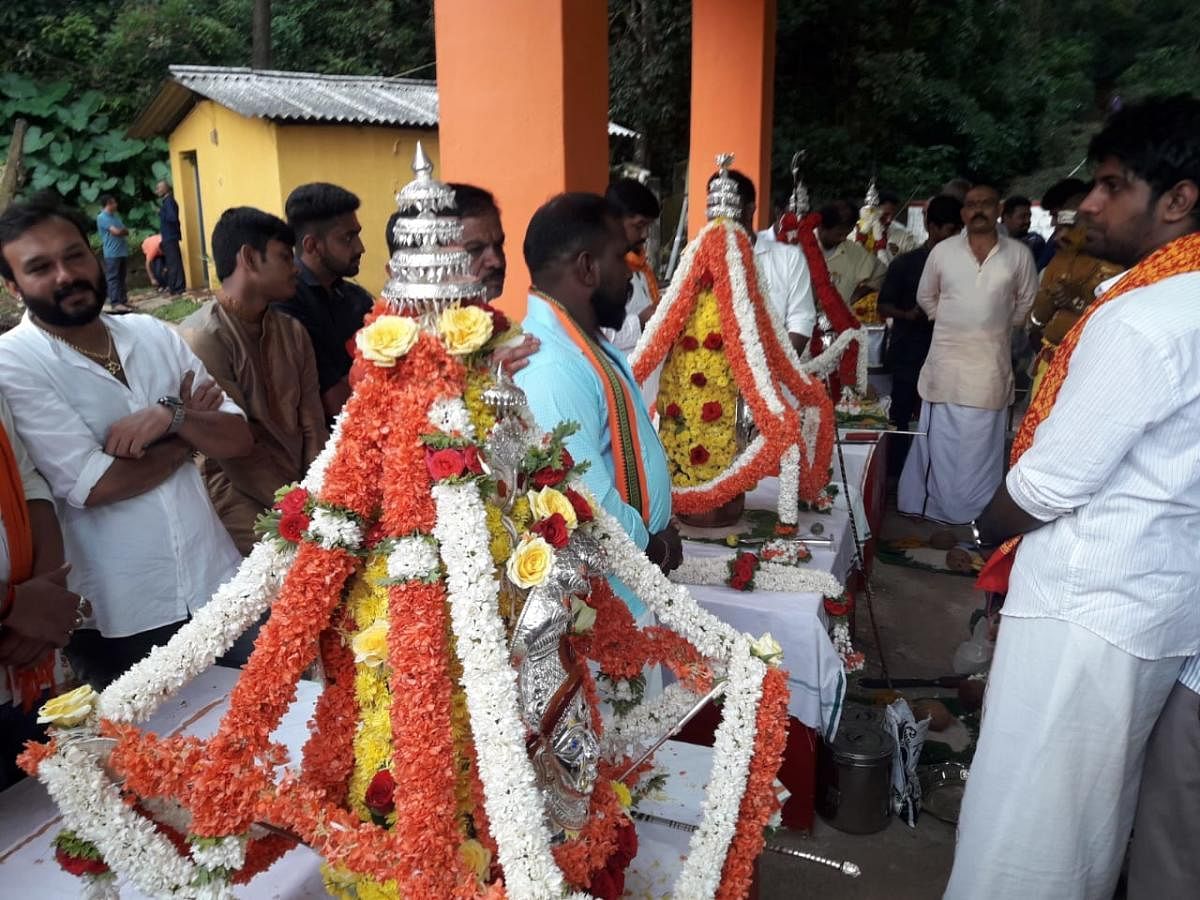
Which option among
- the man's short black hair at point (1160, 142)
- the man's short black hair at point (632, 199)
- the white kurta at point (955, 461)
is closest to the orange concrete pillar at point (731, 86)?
the white kurta at point (955, 461)

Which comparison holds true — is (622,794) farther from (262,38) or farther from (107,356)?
(262,38)

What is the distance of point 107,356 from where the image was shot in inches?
105

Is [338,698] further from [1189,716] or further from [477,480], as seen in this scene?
[1189,716]

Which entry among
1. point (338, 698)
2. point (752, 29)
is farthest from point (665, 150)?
point (338, 698)

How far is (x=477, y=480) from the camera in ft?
5.18

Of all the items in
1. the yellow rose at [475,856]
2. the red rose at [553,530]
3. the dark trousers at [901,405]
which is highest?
the red rose at [553,530]

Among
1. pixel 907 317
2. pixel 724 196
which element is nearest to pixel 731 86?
pixel 907 317

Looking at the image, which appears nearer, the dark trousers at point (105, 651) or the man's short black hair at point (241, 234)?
the dark trousers at point (105, 651)

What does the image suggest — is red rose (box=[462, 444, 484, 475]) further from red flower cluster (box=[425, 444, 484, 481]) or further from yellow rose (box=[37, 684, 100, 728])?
yellow rose (box=[37, 684, 100, 728])

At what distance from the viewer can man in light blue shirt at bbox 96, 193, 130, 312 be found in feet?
47.4

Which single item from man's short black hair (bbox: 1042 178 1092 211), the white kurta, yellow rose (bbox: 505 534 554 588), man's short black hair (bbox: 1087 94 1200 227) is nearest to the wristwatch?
yellow rose (bbox: 505 534 554 588)

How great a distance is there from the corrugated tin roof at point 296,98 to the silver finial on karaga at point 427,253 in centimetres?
1285

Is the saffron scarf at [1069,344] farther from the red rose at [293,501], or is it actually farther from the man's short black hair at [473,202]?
the man's short black hair at [473,202]

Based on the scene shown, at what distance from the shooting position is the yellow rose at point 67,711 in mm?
1603
